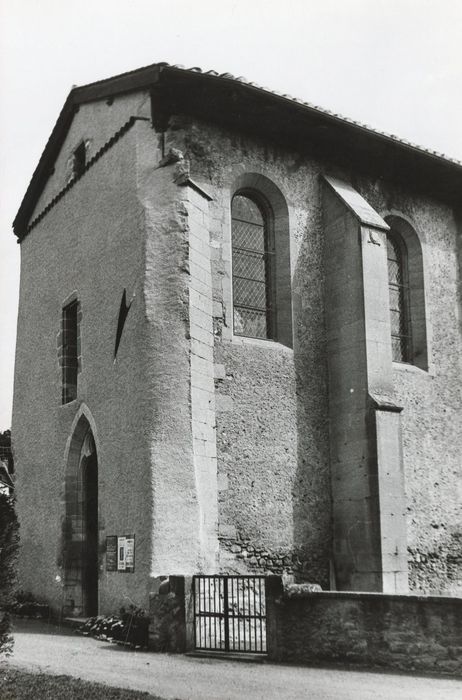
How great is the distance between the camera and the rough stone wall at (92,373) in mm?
11859

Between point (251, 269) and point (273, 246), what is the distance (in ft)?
1.95

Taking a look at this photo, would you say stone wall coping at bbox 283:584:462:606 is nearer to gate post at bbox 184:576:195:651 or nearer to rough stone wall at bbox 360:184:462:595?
gate post at bbox 184:576:195:651

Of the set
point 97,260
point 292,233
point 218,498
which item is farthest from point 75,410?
point 292,233

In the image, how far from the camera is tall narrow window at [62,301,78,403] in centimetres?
1509

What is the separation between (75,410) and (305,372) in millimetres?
4044

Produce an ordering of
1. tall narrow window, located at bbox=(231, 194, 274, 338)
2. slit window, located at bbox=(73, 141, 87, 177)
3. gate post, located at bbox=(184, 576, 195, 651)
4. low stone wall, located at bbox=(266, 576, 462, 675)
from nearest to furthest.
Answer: low stone wall, located at bbox=(266, 576, 462, 675) < gate post, located at bbox=(184, 576, 195, 651) < tall narrow window, located at bbox=(231, 194, 274, 338) < slit window, located at bbox=(73, 141, 87, 177)

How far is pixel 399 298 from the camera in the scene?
15758 millimetres

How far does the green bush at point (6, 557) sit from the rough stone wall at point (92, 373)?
3695 millimetres

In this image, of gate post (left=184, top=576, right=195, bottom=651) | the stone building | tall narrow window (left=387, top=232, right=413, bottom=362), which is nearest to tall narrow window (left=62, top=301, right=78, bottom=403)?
the stone building

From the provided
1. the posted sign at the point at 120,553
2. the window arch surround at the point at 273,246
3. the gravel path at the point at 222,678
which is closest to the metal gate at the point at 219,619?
the gravel path at the point at 222,678

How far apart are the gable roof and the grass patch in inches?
322

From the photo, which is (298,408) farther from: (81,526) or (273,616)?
(273,616)

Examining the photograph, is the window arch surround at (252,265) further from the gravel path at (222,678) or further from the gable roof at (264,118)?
the gravel path at (222,678)

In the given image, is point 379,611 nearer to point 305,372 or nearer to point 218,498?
point 218,498
